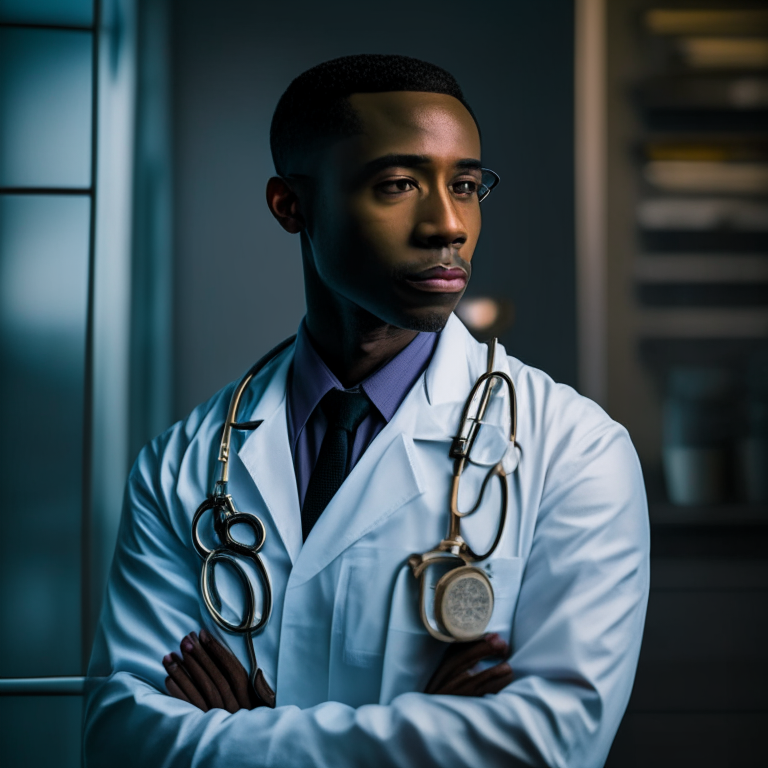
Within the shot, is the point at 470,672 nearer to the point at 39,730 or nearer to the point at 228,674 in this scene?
the point at 228,674

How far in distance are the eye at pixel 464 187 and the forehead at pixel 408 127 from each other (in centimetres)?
3

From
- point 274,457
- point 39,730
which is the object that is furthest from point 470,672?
point 39,730

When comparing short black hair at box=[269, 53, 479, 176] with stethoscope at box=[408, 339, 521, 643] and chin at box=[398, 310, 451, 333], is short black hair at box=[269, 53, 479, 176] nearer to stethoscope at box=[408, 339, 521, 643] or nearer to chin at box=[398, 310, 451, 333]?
chin at box=[398, 310, 451, 333]

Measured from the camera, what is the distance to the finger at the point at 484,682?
2.98 feet

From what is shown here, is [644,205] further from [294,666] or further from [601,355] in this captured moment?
[294,666]

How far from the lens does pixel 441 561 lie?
37.5 inches

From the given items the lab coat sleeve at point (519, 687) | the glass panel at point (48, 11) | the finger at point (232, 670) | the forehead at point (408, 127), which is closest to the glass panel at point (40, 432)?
the glass panel at point (48, 11)

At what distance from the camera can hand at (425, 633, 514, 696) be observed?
2.98 ft

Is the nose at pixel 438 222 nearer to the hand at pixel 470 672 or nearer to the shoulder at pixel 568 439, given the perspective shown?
the shoulder at pixel 568 439

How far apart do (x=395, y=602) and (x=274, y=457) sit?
25 centimetres

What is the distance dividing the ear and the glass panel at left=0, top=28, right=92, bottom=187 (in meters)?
1.07

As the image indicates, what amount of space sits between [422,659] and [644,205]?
4.96 ft

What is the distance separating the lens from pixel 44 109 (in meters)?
2.02

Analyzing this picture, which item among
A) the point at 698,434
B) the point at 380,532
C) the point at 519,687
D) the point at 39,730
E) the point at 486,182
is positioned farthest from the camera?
the point at 698,434
